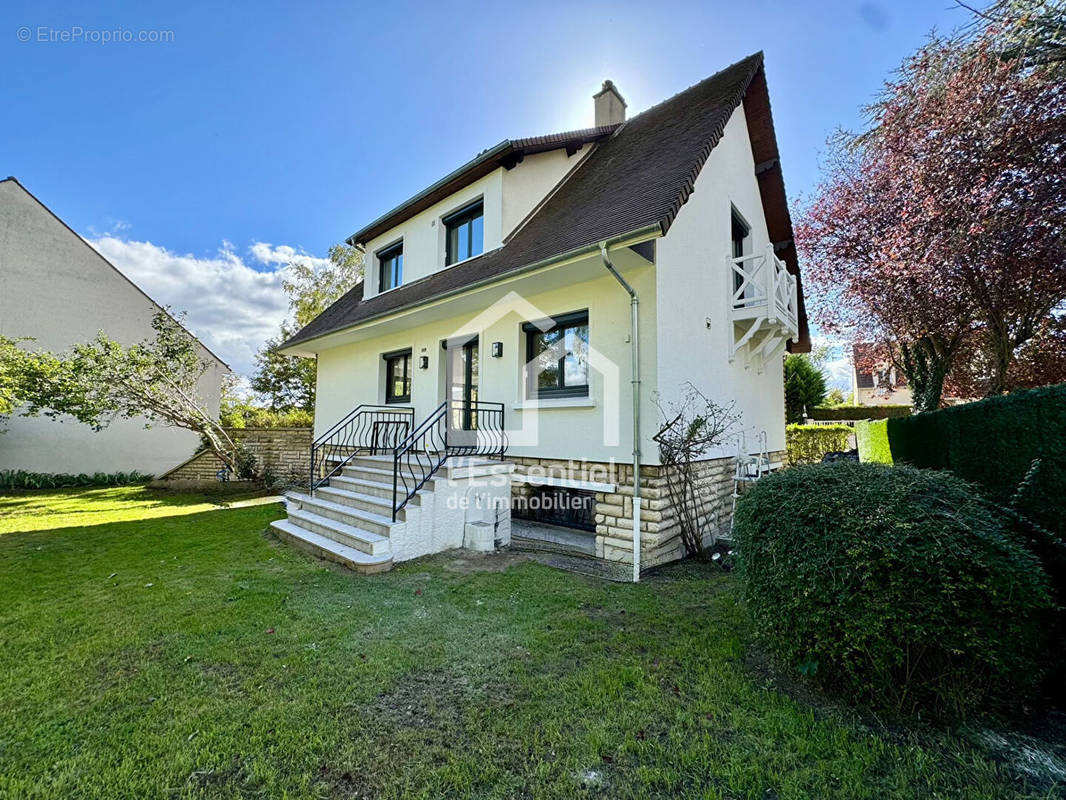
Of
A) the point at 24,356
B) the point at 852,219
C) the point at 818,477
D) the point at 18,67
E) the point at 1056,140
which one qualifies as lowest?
the point at 818,477

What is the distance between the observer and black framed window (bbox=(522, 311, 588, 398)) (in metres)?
6.96

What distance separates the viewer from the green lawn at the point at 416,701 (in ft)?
6.81

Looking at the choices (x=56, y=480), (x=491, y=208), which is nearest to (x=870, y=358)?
(x=491, y=208)

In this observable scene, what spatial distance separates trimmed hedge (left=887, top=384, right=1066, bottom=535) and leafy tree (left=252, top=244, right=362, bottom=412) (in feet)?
71.5

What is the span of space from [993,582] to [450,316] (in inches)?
316

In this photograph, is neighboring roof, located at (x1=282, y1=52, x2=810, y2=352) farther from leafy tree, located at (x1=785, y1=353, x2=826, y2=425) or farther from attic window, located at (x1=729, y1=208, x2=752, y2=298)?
leafy tree, located at (x1=785, y1=353, x2=826, y2=425)

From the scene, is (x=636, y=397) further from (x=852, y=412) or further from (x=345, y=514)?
(x=852, y=412)

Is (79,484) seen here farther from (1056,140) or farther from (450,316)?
(1056,140)

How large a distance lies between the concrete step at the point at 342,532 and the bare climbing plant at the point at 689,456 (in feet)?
12.7

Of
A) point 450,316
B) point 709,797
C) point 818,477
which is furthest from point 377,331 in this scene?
point 709,797

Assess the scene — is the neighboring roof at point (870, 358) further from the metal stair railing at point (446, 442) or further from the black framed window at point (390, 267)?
the black framed window at point (390, 267)

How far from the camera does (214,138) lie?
30.6ft

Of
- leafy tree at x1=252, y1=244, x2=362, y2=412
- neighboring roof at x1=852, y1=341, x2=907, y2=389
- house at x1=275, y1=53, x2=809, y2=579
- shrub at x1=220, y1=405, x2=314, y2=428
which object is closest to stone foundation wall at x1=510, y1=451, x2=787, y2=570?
house at x1=275, y1=53, x2=809, y2=579

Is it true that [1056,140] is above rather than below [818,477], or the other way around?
above
